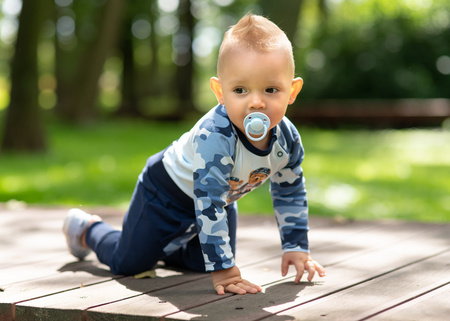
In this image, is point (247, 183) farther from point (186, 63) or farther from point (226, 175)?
point (186, 63)

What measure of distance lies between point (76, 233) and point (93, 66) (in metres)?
12.0

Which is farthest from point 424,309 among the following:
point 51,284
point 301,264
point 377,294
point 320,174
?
point 320,174

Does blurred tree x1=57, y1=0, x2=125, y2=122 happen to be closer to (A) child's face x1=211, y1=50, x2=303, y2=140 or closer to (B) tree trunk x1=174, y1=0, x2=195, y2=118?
(B) tree trunk x1=174, y1=0, x2=195, y2=118

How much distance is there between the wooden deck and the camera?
2.23m

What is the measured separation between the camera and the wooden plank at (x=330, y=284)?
2223mm

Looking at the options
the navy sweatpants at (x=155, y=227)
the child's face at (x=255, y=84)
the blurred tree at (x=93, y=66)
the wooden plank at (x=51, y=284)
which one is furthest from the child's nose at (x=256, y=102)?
the blurred tree at (x=93, y=66)

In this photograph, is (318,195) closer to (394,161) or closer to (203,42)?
(394,161)

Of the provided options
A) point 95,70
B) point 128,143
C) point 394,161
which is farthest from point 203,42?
point 394,161

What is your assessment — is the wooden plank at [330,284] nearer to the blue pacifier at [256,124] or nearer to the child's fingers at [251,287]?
the child's fingers at [251,287]

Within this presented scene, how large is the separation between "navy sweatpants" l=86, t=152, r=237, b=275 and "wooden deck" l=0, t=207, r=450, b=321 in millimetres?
74

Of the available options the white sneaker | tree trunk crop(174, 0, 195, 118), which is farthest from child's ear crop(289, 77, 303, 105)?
tree trunk crop(174, 0, 195, 118)

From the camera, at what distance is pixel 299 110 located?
1616cm

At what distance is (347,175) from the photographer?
793 cm

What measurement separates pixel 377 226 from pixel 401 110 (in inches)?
469
